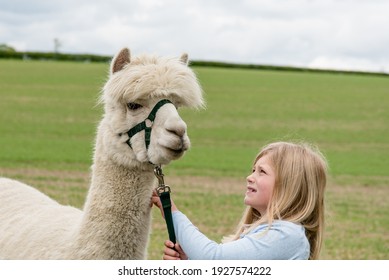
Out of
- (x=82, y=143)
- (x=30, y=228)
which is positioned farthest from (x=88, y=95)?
(x=30, y=228)

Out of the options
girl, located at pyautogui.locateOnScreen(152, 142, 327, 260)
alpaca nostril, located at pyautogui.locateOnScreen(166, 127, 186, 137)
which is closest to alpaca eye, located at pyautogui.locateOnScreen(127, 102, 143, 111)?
alpaca nostril, located at pyautogui.locateOnScreen(166, 127, 186, 137)

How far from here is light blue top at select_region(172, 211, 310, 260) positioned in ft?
9.78

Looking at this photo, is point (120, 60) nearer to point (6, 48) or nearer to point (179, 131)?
point (179, 131)

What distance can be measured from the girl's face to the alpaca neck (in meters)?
0.74

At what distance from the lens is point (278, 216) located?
3.08 meters

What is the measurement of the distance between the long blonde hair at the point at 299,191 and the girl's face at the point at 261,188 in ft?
0.08

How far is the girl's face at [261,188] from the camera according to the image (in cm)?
317

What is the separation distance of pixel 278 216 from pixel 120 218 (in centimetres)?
101

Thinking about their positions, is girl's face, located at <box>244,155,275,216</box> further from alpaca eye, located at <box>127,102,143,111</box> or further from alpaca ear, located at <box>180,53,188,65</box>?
alpaca ear, located at <box>180,53,188,65</box>

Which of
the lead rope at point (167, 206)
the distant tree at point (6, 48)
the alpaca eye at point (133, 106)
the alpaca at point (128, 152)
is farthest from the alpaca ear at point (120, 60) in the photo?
the distant tree at point (6, 48)
